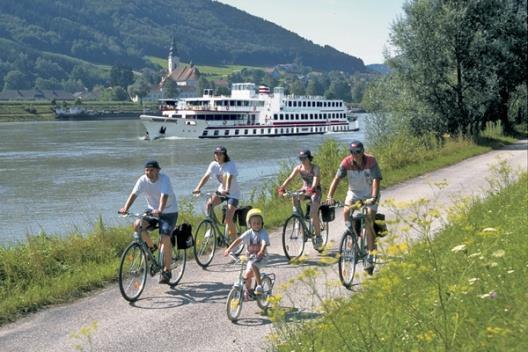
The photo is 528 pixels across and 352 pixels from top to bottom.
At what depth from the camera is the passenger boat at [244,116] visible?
64.8 metres

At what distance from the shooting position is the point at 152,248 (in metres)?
8.48

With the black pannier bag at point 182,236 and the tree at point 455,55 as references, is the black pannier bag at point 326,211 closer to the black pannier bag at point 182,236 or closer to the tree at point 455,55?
the black pannier bag at point 182,236

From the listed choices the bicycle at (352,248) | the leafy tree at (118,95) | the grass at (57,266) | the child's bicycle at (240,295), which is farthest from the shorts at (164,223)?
the leafy tree at (118,95)

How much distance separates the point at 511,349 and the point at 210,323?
150 inches

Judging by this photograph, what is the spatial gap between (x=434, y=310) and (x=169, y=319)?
331 cm

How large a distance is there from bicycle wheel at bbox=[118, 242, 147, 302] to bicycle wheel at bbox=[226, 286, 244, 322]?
4.87 feet

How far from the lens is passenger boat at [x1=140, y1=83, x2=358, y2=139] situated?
64812mm

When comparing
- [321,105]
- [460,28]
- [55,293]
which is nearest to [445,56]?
[460,28]

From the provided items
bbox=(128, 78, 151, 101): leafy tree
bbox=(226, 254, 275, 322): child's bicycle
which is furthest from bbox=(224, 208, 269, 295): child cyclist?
bbox=(128, 78, 151, 101): leafy tree

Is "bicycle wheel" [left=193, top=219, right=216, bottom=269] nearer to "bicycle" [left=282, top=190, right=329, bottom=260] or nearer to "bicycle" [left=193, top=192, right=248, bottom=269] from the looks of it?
"bicycle" [left=193, top=192, right=248, bottom=269]

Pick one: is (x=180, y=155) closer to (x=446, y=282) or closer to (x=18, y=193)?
(x=18, y=193)

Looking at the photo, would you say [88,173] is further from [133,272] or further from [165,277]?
[133,272]

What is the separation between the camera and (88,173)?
1344 inches

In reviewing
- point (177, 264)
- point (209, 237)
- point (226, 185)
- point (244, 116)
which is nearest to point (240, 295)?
point (177, 264)
